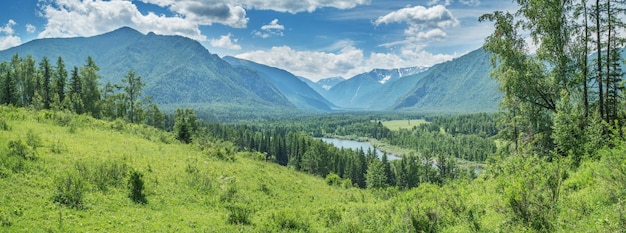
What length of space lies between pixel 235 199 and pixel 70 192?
9074 mm

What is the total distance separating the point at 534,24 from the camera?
2264 cm

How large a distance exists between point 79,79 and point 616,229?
3130 inches

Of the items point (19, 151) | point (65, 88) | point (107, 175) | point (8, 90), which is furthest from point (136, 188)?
point (8, 90)

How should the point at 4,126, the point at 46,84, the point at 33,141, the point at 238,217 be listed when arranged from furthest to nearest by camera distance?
the point at 46,84 < the point at 4,126 < the point at 33,141 < the point at 238,217

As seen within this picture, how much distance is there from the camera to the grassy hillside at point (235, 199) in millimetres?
10055

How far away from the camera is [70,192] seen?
46.2ft

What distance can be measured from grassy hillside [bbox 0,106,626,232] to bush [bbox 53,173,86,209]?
5 centimetres

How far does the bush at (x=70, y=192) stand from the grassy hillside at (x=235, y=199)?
0.05 meters

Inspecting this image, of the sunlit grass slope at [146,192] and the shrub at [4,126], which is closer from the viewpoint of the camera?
the sunlit grass slope at [146,192]

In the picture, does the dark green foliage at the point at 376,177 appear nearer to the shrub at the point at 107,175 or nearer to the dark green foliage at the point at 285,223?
the dark green foliage at the point at 285,223

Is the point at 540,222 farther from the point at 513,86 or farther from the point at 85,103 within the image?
the point at 85,103

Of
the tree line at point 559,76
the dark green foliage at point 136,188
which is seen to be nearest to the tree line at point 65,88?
the dark green foliage at point 136,188

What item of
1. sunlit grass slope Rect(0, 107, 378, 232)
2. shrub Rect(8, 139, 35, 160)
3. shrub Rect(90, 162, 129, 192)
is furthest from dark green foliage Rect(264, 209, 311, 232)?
shrub Rect(8, 139, 35, 160)

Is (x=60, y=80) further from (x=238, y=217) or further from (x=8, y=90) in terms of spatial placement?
(x=238, y=217)
